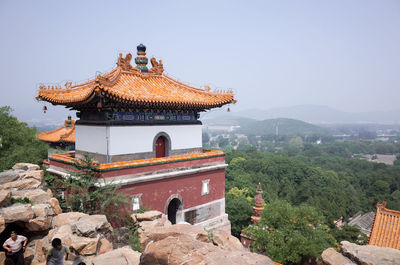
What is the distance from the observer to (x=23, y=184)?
1041cm

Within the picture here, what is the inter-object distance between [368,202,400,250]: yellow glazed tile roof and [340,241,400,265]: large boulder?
6.20 meters

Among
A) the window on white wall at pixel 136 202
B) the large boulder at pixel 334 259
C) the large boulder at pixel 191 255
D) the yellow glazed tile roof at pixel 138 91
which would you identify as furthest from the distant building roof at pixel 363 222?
the large boulder at pixel 191 255

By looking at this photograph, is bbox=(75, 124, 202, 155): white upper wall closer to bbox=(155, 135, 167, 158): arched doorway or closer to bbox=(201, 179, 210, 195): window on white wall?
bbox=(155, 135, 167, 158): arched doorway

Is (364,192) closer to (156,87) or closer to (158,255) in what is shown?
(156,87)

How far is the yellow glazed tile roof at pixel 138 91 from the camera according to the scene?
36.2 feet

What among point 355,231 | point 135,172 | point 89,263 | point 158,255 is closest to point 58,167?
point 135,172

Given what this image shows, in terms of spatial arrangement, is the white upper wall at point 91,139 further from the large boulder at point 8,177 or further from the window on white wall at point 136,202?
the large boulder at point 8,177

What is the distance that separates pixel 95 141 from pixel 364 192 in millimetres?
73546

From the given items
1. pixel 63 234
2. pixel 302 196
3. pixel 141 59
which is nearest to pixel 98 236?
pixel 63 234

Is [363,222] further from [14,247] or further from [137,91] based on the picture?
[14,247]

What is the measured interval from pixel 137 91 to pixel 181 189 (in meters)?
4.75

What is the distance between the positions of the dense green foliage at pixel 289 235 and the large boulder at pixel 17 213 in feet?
35.1

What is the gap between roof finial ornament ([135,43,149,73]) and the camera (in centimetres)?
1444

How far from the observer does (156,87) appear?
13883 mm
